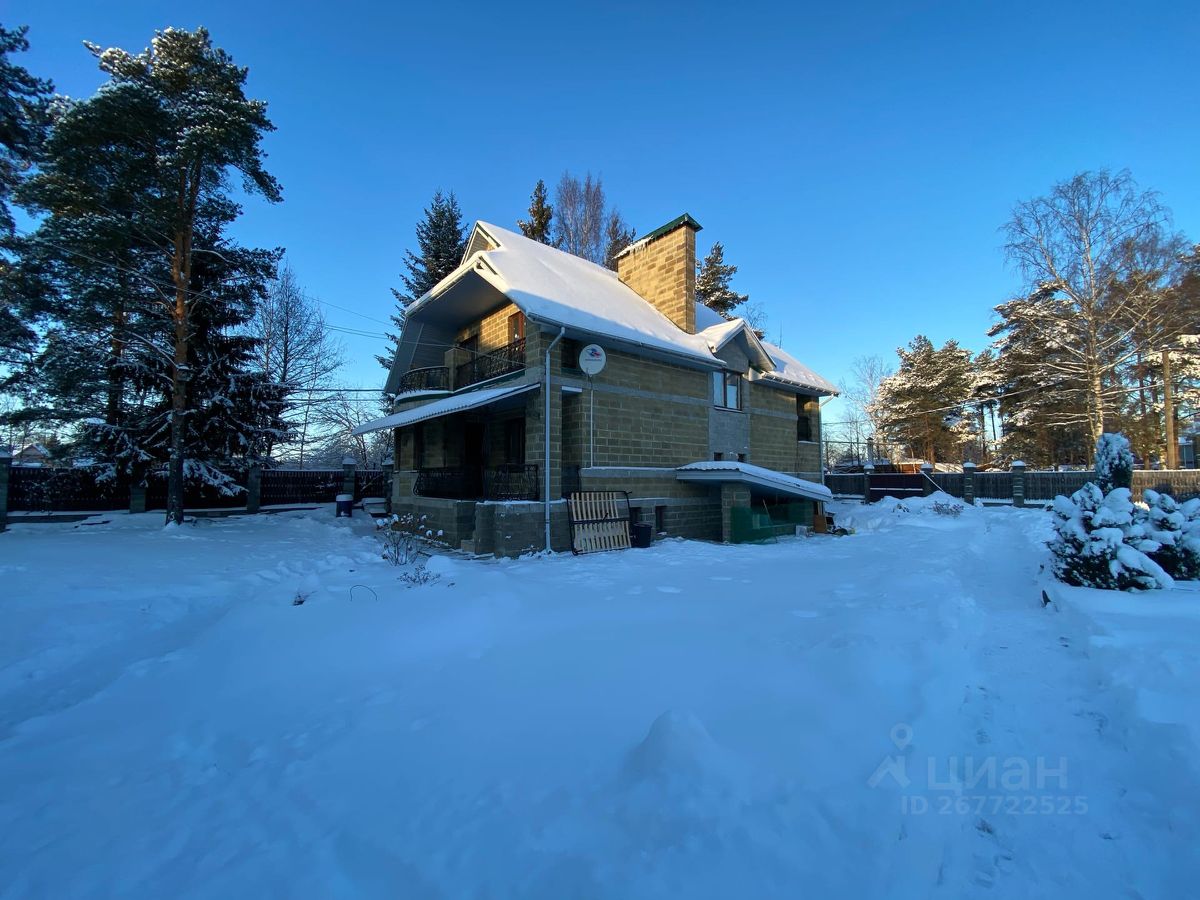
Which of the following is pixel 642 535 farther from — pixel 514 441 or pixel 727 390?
pixel 727 390

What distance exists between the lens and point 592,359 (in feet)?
41.1

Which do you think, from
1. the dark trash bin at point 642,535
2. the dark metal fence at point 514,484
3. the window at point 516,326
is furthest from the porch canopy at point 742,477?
the window at point 516,326

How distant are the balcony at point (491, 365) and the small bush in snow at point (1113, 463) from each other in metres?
11.5

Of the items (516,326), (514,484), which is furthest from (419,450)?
(514,484)

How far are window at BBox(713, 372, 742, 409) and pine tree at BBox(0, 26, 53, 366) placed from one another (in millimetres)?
20360

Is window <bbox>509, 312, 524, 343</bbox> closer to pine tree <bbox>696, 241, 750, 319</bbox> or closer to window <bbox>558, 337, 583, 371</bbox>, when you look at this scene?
window <bbox>558, 337, 583, 371</bbox>

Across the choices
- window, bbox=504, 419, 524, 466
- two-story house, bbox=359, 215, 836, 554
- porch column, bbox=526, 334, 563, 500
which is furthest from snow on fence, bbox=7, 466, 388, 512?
porch column, bbox=526, 334, 563, 500

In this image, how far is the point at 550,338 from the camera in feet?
41.2

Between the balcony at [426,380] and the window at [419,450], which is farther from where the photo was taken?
the balcony at [426,380]

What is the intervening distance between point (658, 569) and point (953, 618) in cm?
453

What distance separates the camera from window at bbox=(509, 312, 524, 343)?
1434 cm

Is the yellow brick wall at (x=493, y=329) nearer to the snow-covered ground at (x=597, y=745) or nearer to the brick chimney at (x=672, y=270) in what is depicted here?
the brick chimney at (x=672, y=270)

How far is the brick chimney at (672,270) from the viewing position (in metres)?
16.6

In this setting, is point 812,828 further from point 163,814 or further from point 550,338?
point 550,338
